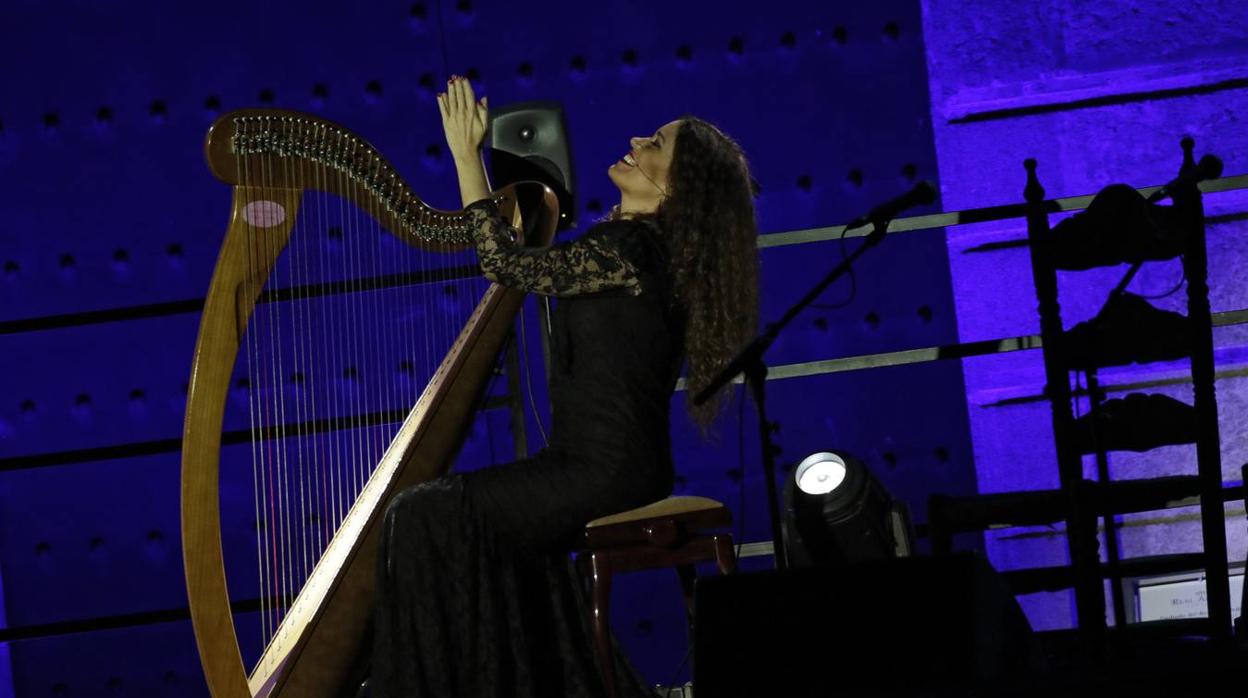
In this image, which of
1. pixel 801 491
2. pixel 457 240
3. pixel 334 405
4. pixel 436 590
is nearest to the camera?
pixel 436 590

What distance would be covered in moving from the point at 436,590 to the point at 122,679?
6.68ft

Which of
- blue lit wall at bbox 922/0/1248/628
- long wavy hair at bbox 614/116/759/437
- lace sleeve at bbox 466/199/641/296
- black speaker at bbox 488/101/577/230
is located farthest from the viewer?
blue lit wall at bbox 922/0/1248/628

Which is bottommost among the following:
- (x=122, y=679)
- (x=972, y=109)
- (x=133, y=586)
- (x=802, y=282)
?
(x=122, y=679)

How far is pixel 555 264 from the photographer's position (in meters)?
2.45

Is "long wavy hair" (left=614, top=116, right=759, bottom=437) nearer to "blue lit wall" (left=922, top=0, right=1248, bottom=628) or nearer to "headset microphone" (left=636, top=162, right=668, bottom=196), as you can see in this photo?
"headset microphone" (left=636, top=162, right=668, bottom=196)

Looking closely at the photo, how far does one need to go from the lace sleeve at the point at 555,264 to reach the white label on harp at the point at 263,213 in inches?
14.6

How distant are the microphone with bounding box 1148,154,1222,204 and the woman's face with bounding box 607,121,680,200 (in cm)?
106

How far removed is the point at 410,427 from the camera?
2.69 meters

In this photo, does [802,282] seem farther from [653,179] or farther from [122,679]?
[122,679]

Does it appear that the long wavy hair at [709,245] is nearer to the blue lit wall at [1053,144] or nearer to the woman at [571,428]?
the woman at [571,428]

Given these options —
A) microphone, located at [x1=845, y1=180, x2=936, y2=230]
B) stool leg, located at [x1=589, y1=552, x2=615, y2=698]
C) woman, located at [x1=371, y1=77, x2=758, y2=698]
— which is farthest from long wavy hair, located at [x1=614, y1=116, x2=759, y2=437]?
stool leg, located at [x1=589, y1=552, x2=615, y2=698]

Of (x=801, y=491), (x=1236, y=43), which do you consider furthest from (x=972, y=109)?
(x=801, y=491)

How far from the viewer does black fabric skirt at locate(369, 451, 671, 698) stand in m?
2.35

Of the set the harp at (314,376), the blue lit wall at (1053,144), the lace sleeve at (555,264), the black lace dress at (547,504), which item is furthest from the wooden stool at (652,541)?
the blue lit wall at (1053,144)
